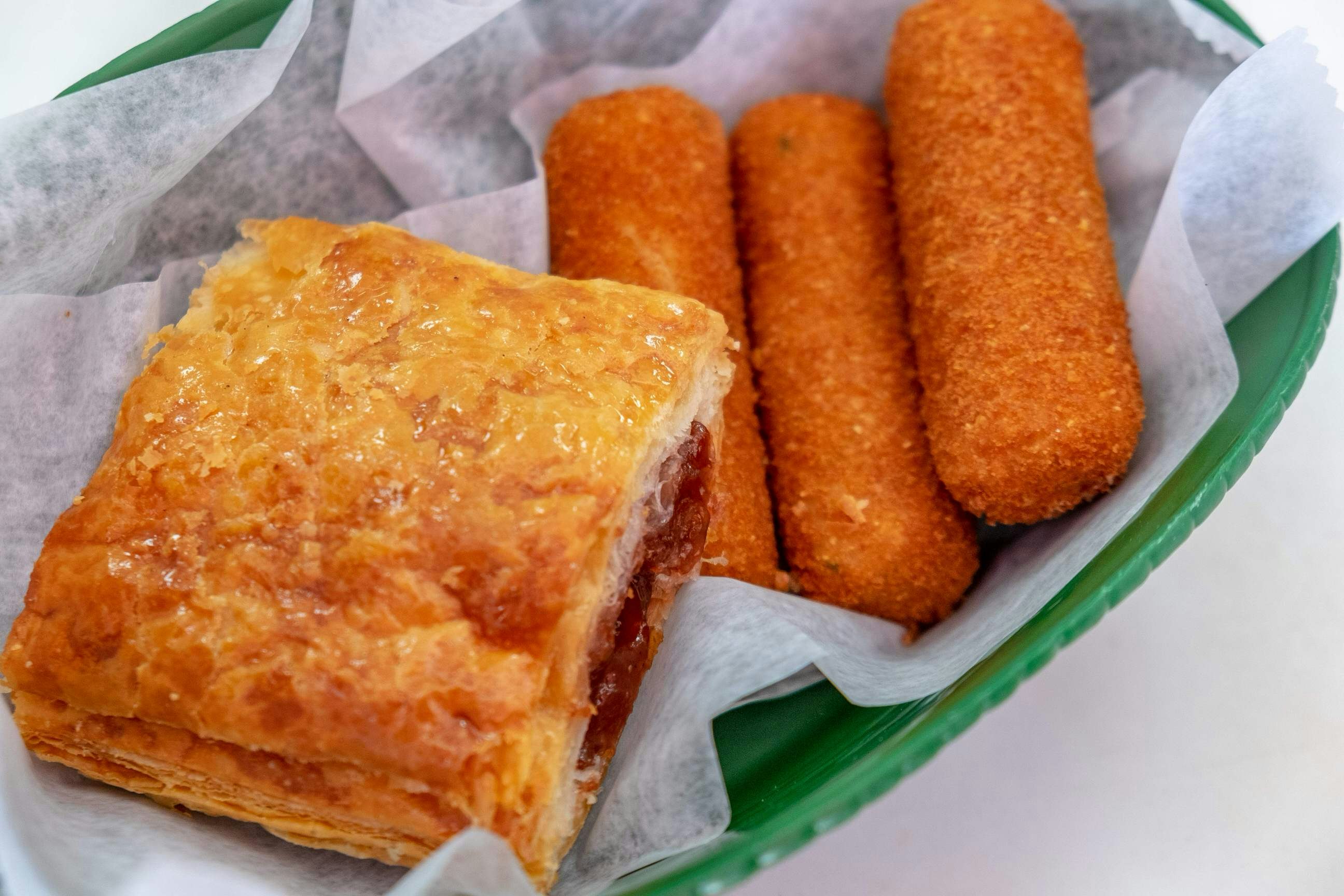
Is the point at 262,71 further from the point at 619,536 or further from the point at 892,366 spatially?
the point at 892,366

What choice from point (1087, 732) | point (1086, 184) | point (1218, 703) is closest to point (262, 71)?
point (1086, 184)

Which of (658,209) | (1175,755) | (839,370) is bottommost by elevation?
(1175,755)

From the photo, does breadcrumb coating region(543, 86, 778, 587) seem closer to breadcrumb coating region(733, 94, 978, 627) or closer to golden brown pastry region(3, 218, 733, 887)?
breadcrumb coating region(733, 94, 978, 627)

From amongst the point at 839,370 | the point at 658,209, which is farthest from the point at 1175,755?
the point at 658,209

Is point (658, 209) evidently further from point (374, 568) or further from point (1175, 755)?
point (1175, 755)

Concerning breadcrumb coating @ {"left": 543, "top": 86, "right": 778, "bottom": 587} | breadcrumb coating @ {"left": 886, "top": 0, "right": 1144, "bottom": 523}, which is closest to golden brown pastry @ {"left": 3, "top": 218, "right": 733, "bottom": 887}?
breadcrumb coating @ {"left": 543, "top": 86, "right": 778, "bottom": 587}

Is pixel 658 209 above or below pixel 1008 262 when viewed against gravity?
above
